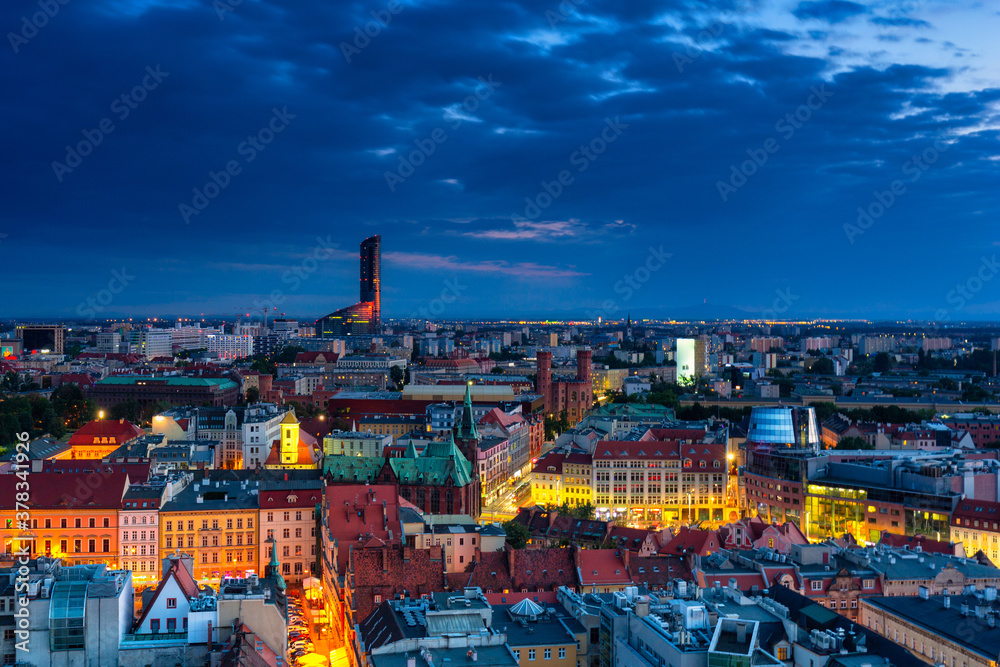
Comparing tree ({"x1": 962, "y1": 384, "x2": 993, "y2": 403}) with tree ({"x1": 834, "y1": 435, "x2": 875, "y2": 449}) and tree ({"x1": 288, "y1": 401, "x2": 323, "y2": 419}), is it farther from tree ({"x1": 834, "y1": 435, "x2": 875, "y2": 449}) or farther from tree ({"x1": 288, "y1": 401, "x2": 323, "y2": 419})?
tree ({"x1": 288, "y1": 401, "x2": 323, "y2": 419})

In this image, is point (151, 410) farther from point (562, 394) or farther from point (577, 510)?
point (577, 510)

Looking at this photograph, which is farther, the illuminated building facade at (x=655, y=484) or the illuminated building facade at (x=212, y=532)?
the illuminated building facade at (x=655, y=484)

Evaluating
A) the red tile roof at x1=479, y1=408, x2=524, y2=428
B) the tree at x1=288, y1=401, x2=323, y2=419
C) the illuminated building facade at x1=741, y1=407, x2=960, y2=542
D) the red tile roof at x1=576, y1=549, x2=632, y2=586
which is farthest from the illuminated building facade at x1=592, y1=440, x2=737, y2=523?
the tree at x1=288, y1=401, x2=323, y2=419

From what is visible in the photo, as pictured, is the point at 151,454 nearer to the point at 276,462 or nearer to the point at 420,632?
the point at 276,462

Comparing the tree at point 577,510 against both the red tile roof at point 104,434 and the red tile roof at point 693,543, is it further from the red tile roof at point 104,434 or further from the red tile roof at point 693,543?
the red tile roof at point 104,434

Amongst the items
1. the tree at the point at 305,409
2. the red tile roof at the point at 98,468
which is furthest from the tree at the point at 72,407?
the red tile roof at the point at 98,468

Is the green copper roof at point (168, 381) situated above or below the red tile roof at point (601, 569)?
above

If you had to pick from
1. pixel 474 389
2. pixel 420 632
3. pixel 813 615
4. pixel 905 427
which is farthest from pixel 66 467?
pixel 905 427

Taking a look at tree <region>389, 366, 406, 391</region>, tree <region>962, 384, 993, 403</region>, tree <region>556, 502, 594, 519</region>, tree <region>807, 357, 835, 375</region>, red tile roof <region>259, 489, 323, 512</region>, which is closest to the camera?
red tile roof <region>259, 489, 323, 512</region>

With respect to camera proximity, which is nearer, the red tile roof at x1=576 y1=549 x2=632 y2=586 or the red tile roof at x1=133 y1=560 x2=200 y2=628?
the red tile roof at x1=133 y1=560 x2=200 y2=628
